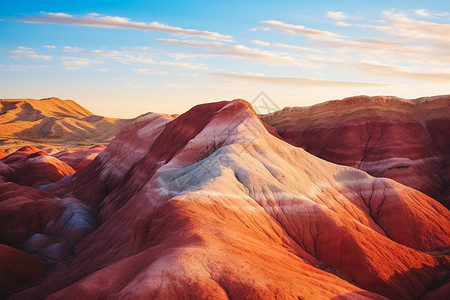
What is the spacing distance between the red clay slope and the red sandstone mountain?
24.7 m

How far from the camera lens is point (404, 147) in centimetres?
7581

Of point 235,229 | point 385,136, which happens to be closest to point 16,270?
point 235,229

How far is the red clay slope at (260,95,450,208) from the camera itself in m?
72.0

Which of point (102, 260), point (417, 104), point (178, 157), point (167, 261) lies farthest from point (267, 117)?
point (167, 261)

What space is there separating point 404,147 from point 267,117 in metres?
34.6

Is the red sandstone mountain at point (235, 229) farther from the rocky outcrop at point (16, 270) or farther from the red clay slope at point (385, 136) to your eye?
the red clay slope at point (385, 136)

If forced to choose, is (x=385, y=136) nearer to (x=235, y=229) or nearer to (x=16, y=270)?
(x=235, y=229)

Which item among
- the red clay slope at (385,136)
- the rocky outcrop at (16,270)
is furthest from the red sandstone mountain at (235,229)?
the red clay slope at (385,136)

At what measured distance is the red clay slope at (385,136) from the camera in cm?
7200

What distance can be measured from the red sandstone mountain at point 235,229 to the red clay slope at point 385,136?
2468 centimetres

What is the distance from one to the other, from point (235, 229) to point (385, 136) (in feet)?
188

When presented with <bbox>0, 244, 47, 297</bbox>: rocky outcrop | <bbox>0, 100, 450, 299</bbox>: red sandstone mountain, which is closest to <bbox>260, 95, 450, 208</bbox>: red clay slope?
<bbox>0, 100, 450, 299</bbox>: red sandstone mountain

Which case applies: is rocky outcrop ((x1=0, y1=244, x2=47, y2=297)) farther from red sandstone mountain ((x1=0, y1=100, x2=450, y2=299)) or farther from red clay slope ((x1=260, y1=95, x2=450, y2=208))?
red clay slope ((x1=260, y1=95, x2=450, y2=208))

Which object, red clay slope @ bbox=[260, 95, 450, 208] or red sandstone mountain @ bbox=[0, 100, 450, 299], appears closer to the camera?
red sandstone mountain @ bbox=[0, 100, 450, 299]
